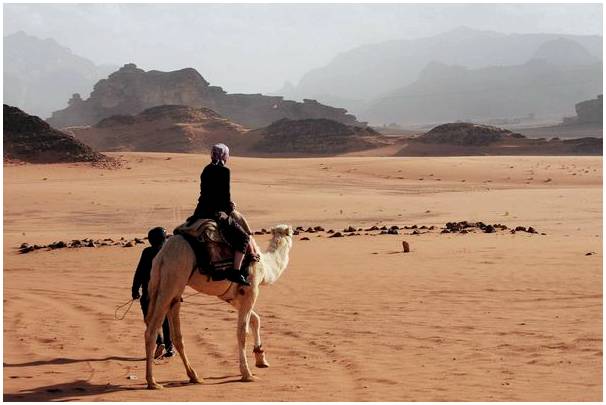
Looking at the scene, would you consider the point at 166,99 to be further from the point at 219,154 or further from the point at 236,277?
the point at 236,277

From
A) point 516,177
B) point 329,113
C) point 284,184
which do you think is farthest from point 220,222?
point 329,113

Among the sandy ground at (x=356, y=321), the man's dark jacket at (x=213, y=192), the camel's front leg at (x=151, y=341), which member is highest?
the man's dark jacket at (x=213, y=192)

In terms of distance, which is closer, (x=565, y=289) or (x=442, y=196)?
(x=565, y=289)

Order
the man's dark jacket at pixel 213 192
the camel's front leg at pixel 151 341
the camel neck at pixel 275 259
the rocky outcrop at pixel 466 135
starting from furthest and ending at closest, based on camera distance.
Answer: the rocky outcrop at pixel 466 135, the camel neck at pixel 275 259, the man's dark jacket at pixel 213 192, the camel's front leg at pixel 151 341

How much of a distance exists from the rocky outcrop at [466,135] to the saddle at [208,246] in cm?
7523

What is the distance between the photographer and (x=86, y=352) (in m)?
8.88

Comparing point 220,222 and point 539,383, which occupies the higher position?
point 220,222

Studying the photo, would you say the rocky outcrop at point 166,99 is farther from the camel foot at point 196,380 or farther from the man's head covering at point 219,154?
the camel foot at point 196,380

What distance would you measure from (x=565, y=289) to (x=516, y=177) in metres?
37.6

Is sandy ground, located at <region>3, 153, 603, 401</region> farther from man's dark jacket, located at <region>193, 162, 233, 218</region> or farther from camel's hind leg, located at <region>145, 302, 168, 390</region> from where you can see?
man's dark jacket, located at <region>193, 162, 233, 218</region>

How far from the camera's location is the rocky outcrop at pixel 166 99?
133 metres

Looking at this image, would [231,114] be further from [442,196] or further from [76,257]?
[76,257]

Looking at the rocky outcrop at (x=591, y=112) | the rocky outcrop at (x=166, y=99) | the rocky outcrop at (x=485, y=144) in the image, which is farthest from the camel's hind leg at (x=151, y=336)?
the rocky outcrop at (x=591, y=112)

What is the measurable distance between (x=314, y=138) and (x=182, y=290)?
264 feet
